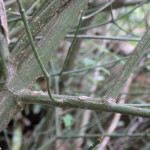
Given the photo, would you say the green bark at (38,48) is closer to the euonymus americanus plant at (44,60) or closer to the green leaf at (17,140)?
the euonymus americanus plant at (44,60)

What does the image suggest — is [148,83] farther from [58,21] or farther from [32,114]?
[58,21]

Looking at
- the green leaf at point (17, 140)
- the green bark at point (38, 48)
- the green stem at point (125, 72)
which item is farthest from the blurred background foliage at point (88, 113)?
the green stem at point (125, 72)

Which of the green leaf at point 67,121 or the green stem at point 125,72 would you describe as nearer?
the green stem at point 125,72

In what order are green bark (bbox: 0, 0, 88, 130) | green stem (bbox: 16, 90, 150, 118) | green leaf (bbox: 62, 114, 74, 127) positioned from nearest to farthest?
green stem (bbox: 16, 90, 150, 118) → green bark (bbox: 0, 0, 88, 130) → green leaf (bbox: 62, 114, 74, 127)

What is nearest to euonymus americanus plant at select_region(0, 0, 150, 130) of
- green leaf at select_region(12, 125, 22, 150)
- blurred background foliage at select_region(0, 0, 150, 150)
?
blurred background foliage at select_region(0, 0, 150, 150)

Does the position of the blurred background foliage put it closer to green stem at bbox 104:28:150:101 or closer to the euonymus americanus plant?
the euonymus americanus plant

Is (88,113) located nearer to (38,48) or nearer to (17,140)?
(17,140)

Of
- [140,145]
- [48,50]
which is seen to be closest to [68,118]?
[48,50]

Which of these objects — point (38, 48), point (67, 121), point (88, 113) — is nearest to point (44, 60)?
point (38, 48)

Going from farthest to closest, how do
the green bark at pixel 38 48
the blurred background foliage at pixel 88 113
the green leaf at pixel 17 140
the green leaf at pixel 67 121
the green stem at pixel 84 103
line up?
the green leaf at pixel 17 140, the blurred background foliage at pixel 88 113, the green leaf at pixel 67 121, the green bark at pixel 38 48, the green stem at pixel 84 103
